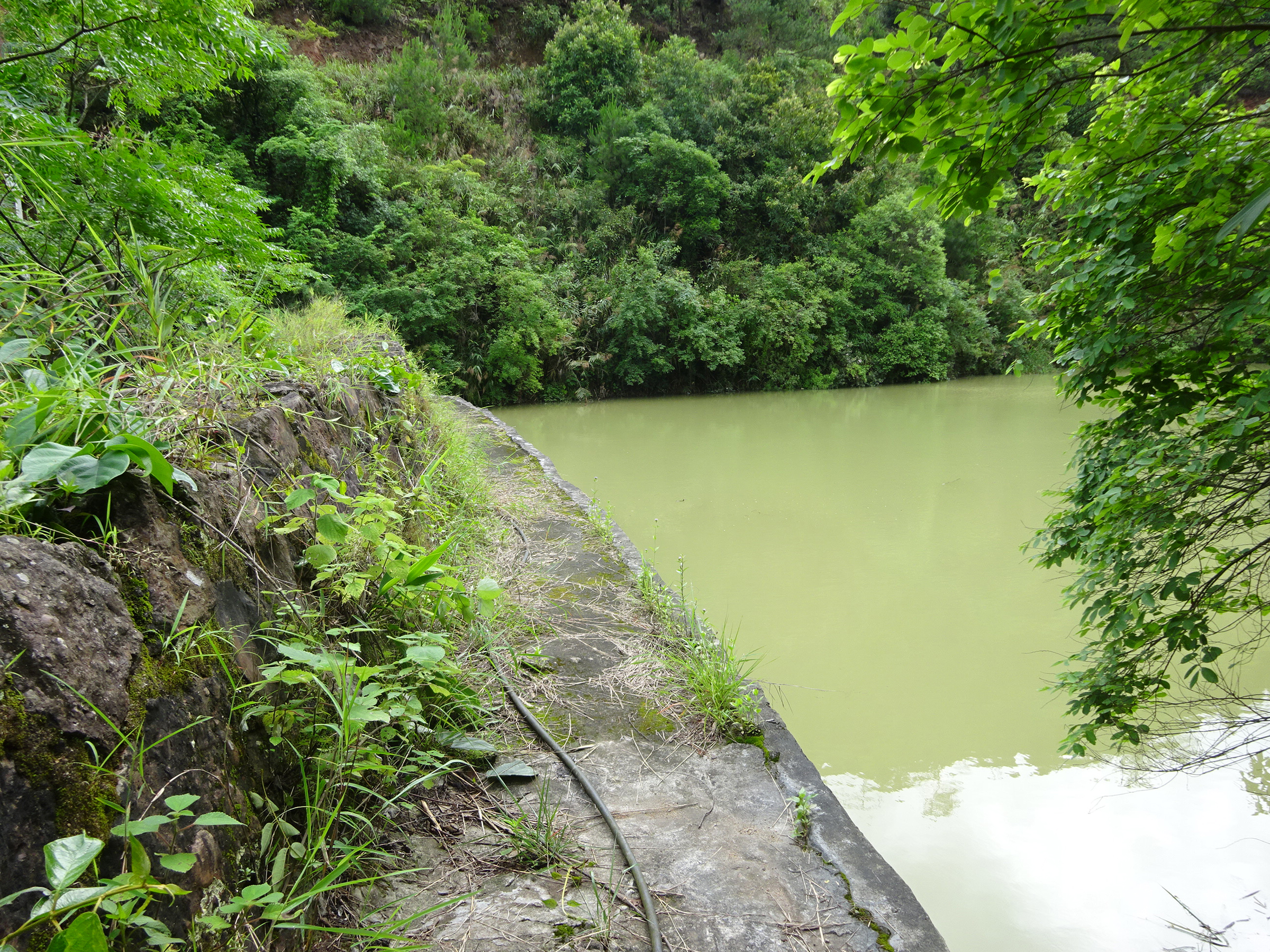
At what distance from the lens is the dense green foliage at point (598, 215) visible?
9.69m

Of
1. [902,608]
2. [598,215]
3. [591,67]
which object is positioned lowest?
[902,608]

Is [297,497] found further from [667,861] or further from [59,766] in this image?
[667,861]

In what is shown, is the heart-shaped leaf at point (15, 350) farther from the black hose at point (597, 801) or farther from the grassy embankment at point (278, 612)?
the black hose at point (597, 801)

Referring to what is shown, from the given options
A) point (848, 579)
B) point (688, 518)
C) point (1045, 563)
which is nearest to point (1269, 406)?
point (1045, 563)

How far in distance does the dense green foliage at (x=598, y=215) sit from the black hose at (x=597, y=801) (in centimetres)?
709

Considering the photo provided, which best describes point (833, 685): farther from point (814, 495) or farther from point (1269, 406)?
point (814, 495)

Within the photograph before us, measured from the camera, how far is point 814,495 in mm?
6094

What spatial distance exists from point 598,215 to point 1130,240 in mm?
12655

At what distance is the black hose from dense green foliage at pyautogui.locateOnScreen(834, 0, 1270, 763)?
5.01ft

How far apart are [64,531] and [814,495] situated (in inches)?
228

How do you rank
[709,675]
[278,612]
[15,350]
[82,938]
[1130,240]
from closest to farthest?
[82,938]
[15,350]
[278,612]
[1130,240]
[709,675]

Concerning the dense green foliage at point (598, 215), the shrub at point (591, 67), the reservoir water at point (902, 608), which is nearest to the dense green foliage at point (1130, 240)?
the reservoir water at point (902, 608)

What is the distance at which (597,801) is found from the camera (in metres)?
1.55

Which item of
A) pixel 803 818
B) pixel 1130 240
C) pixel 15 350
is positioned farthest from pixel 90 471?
pixel 1130 240
